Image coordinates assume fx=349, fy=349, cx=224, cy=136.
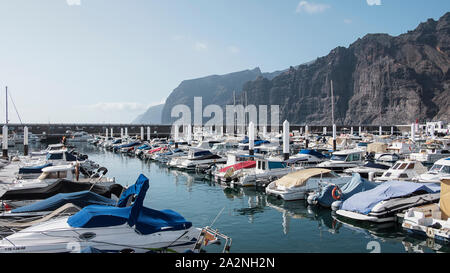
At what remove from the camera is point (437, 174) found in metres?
25.5

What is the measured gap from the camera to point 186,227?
41.3 feet

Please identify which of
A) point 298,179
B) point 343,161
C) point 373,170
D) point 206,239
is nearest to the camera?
point 206,239

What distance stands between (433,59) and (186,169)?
200646 mm

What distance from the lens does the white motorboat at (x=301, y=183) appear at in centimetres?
2373

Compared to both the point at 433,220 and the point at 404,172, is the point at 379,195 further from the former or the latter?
the point at 404,172

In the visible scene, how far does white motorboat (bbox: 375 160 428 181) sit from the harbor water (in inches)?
372

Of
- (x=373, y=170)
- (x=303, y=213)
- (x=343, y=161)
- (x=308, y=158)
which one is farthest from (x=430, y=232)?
(x=308, y=158)

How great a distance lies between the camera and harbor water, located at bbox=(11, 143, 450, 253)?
49.4ft

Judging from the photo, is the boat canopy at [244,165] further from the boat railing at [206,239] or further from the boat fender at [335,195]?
the boat railing at [206,239]

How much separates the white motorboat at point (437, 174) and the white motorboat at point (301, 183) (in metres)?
5.66

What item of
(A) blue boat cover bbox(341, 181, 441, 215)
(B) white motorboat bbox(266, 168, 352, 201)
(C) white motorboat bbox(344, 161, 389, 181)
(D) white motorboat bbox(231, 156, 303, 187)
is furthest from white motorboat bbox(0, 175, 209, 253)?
(C) white motorboat bbox(344, 161, 389, 181)

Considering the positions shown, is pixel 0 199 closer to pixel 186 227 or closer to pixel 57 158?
pixel 186 227

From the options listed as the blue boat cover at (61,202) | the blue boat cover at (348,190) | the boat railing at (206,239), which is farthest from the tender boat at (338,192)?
the blue boat cover at (61,202)

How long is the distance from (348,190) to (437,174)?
937 cm
